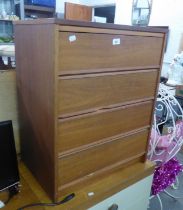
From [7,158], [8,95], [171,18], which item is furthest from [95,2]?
[7,158]

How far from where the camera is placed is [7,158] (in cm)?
84

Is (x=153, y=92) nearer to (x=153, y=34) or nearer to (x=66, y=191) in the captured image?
(x=153, y=34)

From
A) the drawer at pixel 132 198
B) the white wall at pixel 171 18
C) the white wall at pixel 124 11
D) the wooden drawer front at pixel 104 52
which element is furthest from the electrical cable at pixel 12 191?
the white wall at pixel 124 11

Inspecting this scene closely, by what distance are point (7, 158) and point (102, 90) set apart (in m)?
0.46

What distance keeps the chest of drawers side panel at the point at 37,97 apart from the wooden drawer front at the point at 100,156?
63mm

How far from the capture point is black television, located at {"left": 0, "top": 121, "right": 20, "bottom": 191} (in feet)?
2.64

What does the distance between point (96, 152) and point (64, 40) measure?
0.49 metres

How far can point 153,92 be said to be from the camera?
1036 millimetres

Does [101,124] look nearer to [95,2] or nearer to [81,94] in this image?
[81,94]

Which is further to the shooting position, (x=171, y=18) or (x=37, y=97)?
(x=171, y=18)

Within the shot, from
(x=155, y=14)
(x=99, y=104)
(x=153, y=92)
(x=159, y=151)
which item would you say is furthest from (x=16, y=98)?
(x=155, y=14)

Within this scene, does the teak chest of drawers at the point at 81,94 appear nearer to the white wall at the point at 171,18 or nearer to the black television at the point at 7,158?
the black television at the point at 7,158

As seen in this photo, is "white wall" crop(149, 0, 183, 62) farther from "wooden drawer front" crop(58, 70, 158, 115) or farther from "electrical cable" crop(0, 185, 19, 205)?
"electrical cable" crop(0, 185, 19, 205)

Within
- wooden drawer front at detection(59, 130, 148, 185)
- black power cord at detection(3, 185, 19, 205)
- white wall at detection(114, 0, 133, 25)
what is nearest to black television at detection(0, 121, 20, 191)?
black power cord at detection(3, 185, 19, 205)
